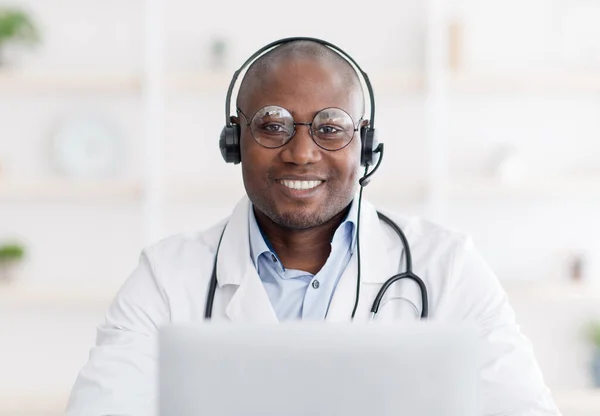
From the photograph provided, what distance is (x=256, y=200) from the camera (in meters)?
1.63

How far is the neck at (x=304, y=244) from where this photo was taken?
5.65 feet

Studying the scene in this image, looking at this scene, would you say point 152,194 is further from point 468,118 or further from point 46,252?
point 468,118

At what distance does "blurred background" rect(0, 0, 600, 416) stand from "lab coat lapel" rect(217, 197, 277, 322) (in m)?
1.94

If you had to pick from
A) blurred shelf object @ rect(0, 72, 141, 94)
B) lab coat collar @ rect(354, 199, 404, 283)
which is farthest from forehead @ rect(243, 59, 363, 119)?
blurred shelf object @ rect(0, 72, 141, 94)

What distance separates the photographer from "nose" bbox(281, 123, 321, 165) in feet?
5.12

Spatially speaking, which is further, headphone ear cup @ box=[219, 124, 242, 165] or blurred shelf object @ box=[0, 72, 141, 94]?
blurred shelf object @ box=[0, 72, 141, 94]

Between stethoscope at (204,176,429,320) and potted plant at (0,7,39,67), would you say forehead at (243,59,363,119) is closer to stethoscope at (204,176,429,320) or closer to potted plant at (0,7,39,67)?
stethoscope at (204,176,429,320)

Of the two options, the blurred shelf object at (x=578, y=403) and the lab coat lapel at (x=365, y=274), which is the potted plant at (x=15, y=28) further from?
the blurred shelf object at (x=578, y=403)

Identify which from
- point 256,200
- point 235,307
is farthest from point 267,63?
point 235,307

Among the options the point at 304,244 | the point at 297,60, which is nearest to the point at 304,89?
the point at 297,60

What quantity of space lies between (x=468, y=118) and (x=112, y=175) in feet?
5.15

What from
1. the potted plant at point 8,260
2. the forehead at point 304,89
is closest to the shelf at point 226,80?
the potted plant at point 8,260

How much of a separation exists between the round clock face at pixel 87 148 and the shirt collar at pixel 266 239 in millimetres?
2007

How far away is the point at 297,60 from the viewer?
5.32ft
